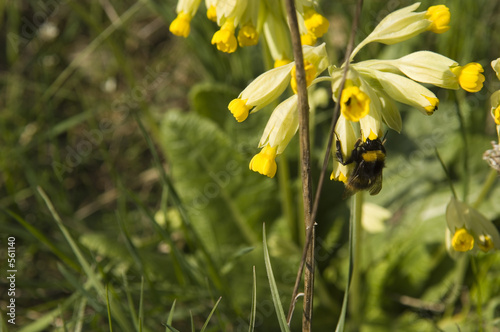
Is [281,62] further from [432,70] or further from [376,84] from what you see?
[432,70]

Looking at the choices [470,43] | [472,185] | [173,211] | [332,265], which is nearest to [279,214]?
[332,265]

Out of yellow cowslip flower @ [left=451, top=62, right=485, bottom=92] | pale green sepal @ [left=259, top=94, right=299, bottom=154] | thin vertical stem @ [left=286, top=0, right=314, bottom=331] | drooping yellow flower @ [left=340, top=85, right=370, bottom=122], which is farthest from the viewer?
pale green sepal @ [left=259, top=94, right=299, bottom=154]

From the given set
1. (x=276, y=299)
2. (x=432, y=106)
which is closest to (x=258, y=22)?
(x=432, y=106)

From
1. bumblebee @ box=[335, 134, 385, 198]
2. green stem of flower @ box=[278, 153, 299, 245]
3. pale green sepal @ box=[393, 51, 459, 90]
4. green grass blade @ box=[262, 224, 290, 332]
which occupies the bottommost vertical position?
green stem of flower @ box=[278, 153, 299, 245]

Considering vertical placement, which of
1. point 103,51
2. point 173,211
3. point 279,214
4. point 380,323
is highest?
point 103,51

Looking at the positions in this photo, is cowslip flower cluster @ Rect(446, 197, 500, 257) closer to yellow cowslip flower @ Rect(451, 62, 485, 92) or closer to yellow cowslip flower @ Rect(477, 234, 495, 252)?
yellow cowslip flower @ Rect(477, 234, 495, 252)

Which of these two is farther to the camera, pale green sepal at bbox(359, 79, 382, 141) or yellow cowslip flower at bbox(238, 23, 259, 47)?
yellow cowslip flower at bbox(238, 23, 259, 47)

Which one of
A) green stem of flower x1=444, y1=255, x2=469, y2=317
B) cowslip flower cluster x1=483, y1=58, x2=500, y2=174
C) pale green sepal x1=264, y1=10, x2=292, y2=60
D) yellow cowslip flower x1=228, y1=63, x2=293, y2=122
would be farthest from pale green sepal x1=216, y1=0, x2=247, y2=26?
green stem of flower x1=444, y1=255, x2=469, y2=317

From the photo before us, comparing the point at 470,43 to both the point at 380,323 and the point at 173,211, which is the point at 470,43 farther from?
the point at 173,211
